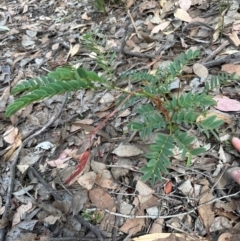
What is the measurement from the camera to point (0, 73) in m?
2.12

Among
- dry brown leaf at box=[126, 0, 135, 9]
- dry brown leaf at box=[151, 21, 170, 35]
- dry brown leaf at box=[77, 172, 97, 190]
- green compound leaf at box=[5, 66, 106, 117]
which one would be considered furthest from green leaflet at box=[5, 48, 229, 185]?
dry brown leaf at box=[126, 0, 135, 9]

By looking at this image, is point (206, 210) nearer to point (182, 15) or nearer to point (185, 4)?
point (182, 15)

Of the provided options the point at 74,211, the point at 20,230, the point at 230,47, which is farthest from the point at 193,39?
the point at 20,230

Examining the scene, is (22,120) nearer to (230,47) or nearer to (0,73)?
(0,73)

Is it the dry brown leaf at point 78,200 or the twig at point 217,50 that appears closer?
the dry brown leaf at point 78,200

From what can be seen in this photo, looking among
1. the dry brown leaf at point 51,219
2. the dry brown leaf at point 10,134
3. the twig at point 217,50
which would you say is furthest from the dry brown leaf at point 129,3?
the dry brown leaf at point 51,219

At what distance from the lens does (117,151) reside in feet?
4.83

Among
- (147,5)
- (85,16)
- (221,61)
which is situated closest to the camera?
(221,61)

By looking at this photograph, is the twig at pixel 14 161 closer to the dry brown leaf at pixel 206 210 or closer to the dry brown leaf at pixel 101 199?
the dry brown leaf at pixel 101 199

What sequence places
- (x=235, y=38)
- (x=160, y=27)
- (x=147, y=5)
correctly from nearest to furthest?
(x=235, y=38) → (x=160, y=27) → (x=147, y=5)

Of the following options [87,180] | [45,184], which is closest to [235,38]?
[87,180]

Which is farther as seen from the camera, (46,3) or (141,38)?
(46,3)

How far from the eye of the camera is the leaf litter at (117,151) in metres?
1.30

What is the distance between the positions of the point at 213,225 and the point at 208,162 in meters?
0.24
